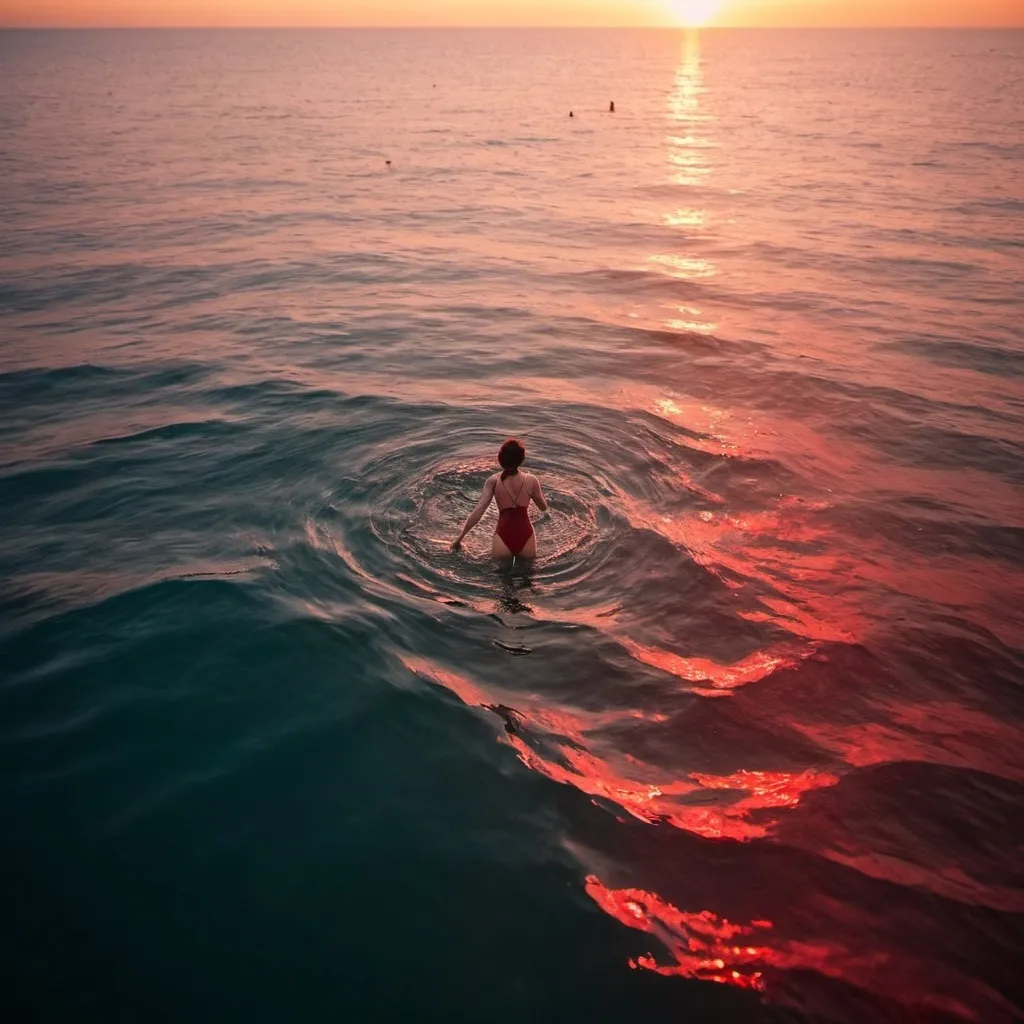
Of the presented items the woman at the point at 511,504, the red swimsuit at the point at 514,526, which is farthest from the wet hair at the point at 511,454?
the red swimsuit at the point at 514,526

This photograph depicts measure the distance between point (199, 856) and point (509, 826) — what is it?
2.69 m

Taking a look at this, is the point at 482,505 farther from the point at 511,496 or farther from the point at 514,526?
the point at 514,526

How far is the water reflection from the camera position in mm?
21328

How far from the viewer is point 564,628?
9695 millimetres

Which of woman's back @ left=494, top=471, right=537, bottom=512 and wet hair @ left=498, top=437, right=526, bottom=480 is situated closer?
wet hair @ left=498, top=437, right=526, bottom=480

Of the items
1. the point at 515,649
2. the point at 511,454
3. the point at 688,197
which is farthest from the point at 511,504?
the point at 688,197

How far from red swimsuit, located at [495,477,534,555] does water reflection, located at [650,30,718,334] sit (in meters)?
11.6

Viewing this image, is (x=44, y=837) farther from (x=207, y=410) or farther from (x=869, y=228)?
(x=869, y=228)

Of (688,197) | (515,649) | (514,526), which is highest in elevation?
(514,526)

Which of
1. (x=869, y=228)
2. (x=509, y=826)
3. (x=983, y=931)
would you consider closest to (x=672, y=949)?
(x=509, y=826)

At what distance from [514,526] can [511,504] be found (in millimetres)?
297

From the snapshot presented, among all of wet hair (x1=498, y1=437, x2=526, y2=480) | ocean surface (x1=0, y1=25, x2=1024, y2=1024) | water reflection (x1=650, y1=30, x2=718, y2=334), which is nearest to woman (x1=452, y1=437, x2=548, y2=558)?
wet hair (x1=498, y1=437, x2=526, y2=480)

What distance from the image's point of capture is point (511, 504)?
33.4 feet

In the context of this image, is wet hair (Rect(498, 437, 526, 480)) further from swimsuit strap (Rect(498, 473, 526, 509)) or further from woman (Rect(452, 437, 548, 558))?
swimsuit strap (Rect(498, 473, 526, 509))
